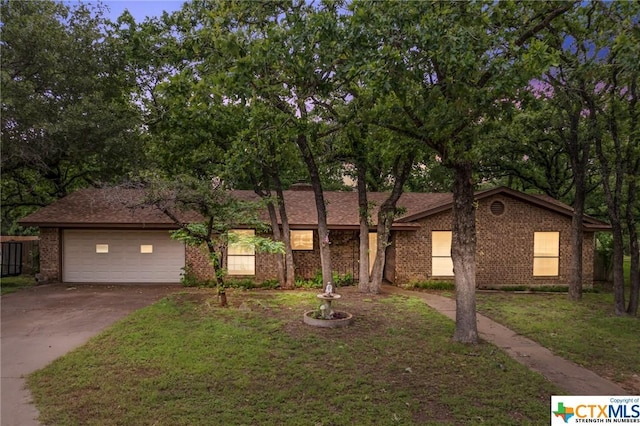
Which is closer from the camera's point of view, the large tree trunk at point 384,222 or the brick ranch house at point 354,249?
the large tree trunk at point 384,222

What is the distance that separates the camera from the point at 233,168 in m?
9.73

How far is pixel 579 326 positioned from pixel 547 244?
6764mm

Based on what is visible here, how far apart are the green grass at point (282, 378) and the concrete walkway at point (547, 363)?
32 centimetres

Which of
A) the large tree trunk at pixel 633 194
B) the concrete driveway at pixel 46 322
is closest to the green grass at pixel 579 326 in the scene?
the large tree trunk at pixel 633 194

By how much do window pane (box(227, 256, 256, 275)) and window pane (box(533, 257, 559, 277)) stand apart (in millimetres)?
10434

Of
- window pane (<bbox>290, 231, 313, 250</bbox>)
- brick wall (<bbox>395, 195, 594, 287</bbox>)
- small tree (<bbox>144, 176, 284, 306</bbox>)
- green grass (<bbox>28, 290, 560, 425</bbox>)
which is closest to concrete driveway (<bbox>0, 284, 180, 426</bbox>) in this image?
green grass (<bbox>28, 290, 560, 425</bbox>)

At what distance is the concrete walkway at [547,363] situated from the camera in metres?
5.83

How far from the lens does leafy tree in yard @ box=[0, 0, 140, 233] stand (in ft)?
42.5

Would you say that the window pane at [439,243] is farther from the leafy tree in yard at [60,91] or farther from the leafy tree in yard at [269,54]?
the leafy tree in yard at [60,91]

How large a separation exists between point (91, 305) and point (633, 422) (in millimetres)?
11488

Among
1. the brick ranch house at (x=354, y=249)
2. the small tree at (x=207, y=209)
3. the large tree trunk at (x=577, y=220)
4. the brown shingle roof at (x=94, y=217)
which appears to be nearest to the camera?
the small tree at (x=207, y=209)

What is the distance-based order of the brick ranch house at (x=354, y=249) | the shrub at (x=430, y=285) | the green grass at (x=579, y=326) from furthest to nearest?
the brick ranch house at (x=354, y=249) → the shrub at (x=430, y=285) → the green grass at (x=579, y=326)

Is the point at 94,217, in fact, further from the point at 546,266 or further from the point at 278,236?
the point at 546,266

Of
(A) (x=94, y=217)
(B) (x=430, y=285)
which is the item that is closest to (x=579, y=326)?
(B) (x=430, y=285)
